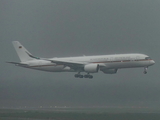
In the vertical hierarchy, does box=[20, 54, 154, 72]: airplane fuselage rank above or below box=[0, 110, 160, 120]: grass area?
above

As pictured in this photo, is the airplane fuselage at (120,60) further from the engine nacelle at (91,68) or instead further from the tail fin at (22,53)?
the tail fin at (22,53)

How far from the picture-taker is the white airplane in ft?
274

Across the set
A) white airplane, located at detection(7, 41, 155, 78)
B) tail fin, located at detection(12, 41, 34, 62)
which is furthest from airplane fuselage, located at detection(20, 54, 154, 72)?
tail fin, located at detection(12, 41, 34, 62)

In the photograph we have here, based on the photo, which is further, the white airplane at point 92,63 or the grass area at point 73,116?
the white airplane at point 92,63

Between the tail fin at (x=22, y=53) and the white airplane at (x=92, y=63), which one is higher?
the tail fin at (x=22, y=53)

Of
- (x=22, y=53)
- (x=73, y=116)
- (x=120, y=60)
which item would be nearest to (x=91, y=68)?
(x=120, y=60)

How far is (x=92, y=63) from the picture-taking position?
86562 millimetres

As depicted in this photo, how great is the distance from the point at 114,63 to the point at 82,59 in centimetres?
830

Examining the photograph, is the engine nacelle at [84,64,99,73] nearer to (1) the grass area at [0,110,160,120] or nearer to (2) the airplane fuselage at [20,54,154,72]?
(2) the airplane fuselage at [20,54,154,72]

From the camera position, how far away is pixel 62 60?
9062 cm

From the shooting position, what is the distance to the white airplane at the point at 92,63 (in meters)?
83.4

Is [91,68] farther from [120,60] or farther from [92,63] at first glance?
[120,60]

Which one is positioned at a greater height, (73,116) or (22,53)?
(22,53)

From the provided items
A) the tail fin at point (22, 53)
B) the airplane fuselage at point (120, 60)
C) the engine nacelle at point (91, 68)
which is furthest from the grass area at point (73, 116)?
the tail fin at point (22, 53)
